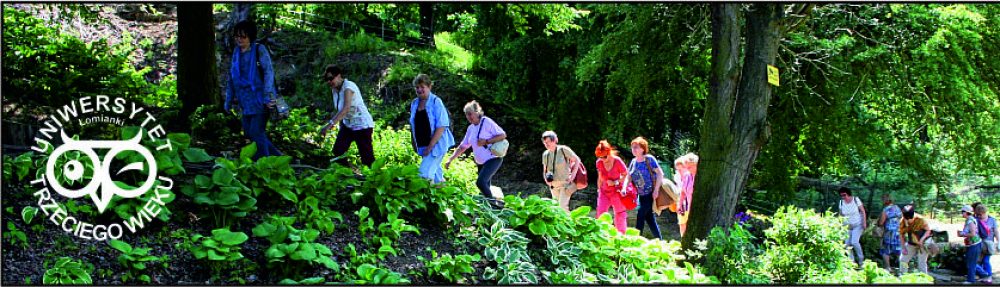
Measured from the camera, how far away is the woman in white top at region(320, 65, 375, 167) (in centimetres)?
879

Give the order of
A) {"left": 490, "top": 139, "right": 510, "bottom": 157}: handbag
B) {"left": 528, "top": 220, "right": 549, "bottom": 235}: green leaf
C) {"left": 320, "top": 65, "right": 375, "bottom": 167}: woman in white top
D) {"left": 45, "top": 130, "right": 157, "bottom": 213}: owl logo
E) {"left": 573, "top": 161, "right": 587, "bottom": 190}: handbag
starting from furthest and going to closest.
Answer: {"left": 573, "top": 161, "right": 587, "bottom": 190}: handbag → {"left": 490, "top": 139, "right": 510, "bottom": 157}: handbag → {"left": 320, "top": 65, "right": 375, "bottom": 167}: woman in white top → {"left": 528, "top": 220, "right": 549, "bottom": 235}: green leaf → {"left": 45, "top": 130, "right": 157, "bottom": 213}: owl logo

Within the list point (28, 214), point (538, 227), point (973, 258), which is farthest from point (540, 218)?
point (973, 258)

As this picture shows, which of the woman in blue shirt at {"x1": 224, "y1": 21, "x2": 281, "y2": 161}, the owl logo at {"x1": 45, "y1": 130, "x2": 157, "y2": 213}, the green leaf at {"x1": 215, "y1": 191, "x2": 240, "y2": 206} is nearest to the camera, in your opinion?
the owl logo at {"x1": 45, "y1": 130, "x2": 157, "y2": 213}

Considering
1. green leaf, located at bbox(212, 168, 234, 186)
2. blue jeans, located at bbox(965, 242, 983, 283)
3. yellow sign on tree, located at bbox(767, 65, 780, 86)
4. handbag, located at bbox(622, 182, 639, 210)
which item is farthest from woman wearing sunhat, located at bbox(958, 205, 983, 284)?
green leaf, located at bbox(212, 168, 234, 186)

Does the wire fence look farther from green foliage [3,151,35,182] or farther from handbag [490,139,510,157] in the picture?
green foliage [3,151,35,182]

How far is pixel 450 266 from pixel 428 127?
8.41 ft

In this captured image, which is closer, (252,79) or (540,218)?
(540,218)

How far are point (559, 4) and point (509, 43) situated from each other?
6.73 meters

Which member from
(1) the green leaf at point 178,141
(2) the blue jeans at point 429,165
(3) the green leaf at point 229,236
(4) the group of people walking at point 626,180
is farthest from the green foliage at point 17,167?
(4) the group of people walking at point 626,180

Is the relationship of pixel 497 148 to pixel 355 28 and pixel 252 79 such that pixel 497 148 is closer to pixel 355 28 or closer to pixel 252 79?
pixel 252 79

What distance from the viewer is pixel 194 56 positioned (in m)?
10.2

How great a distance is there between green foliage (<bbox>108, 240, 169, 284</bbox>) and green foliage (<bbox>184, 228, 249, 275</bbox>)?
0.26 m

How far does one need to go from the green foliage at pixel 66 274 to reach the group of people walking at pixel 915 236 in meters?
10.1

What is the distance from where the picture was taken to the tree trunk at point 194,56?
1015 cm
